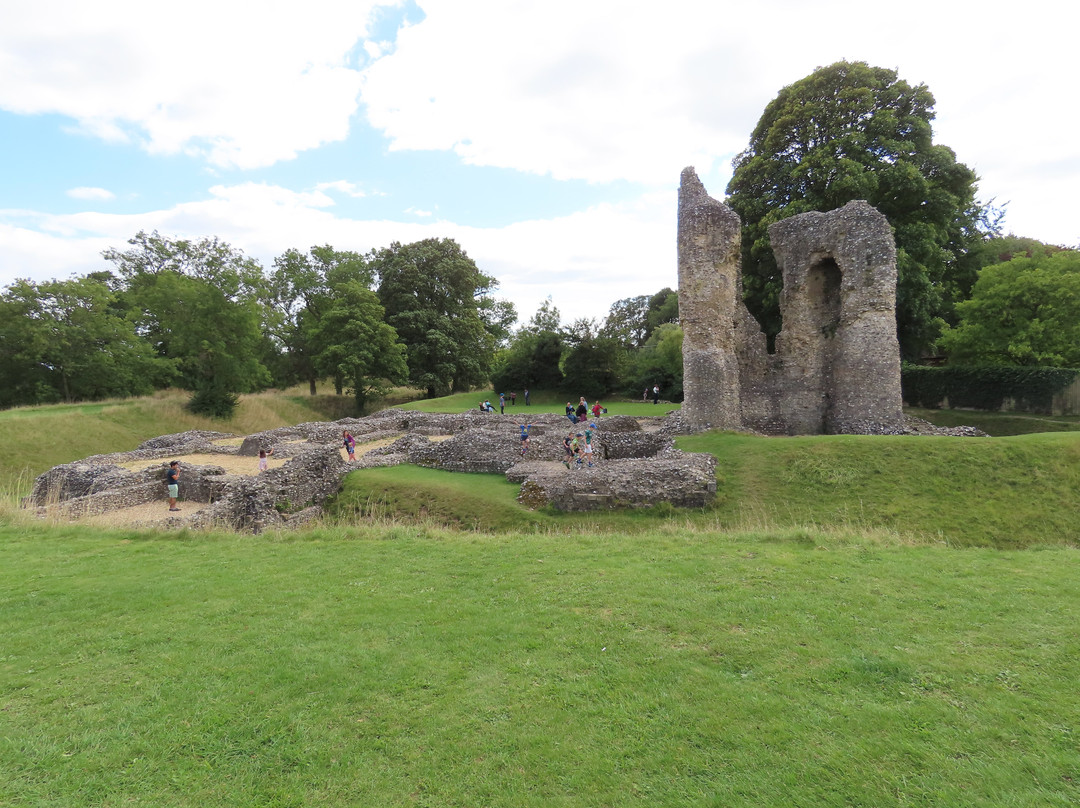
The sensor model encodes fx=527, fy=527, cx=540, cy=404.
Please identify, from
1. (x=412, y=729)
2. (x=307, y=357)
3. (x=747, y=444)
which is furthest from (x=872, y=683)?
(x=307, y=357)

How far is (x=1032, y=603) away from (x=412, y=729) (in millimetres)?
7234

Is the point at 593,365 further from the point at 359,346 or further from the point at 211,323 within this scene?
the point at 211,323

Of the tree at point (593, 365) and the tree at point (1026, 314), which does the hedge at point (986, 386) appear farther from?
the tree at point (593, 365)

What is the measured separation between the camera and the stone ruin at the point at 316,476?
13898mm

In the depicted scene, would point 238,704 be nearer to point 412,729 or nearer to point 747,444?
point 412,729

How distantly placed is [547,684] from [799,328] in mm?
21284

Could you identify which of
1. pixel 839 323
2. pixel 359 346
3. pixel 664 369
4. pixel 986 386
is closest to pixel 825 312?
pixel 839 323

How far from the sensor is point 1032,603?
6.31 m

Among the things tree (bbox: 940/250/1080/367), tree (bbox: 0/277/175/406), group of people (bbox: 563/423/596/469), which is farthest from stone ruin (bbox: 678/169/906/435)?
tree (bbox: 0/277/175/406)

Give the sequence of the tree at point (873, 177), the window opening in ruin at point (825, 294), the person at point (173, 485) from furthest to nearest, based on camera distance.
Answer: the tree at point (873, 177) < the window opening in ruin at point (825, 294) < the person at point (173, 485)

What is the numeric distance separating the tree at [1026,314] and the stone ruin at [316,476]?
1526cm

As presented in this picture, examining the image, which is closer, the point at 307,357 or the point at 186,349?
the point at 186,349

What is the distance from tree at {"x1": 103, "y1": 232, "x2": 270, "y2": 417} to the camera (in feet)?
120

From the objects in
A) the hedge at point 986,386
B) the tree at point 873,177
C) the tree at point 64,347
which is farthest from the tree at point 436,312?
the hedge at point 986,386
